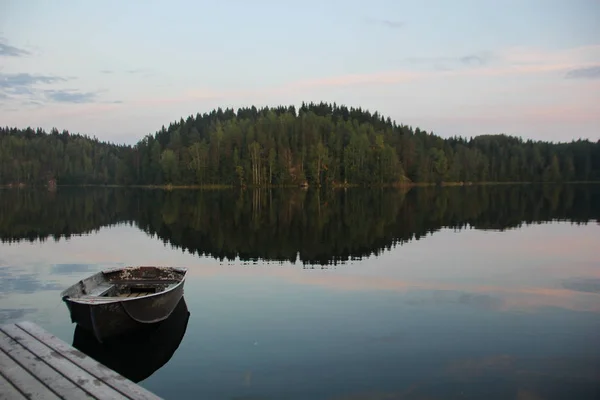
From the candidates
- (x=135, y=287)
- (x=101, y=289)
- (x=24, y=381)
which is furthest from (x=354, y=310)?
(x=24, y=381)

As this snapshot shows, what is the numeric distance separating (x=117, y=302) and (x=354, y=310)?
8.52m

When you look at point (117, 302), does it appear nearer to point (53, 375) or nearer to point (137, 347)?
point (137, 347)

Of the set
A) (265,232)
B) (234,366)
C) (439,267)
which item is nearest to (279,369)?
(234,366)

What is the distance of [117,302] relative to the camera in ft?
48.8

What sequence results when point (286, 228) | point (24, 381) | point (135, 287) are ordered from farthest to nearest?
point (286, 228) < point (135, 287) < point (24, 381)

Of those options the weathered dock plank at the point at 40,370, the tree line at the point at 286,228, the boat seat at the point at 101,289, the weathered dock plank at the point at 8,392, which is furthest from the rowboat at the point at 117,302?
the tree line at the point at 286,228

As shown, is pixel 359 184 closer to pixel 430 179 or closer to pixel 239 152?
pixel 430 179

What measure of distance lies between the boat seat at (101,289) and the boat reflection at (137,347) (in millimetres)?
1364

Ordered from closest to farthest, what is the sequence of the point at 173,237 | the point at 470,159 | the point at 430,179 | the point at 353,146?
the point at 173,237
the point at 353,146
the point at 430,179
the point at 470,159

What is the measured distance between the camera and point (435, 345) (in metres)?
14.8

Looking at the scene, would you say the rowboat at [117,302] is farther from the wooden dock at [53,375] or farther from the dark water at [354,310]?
the wooden dock at [53,375]

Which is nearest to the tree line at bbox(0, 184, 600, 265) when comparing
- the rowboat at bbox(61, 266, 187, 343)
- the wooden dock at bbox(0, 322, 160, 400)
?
the rowboat at bbox(61, 266, 187, 343)

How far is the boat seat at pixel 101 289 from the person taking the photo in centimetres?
1792

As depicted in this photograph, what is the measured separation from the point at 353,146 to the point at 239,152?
38318 millimetres
